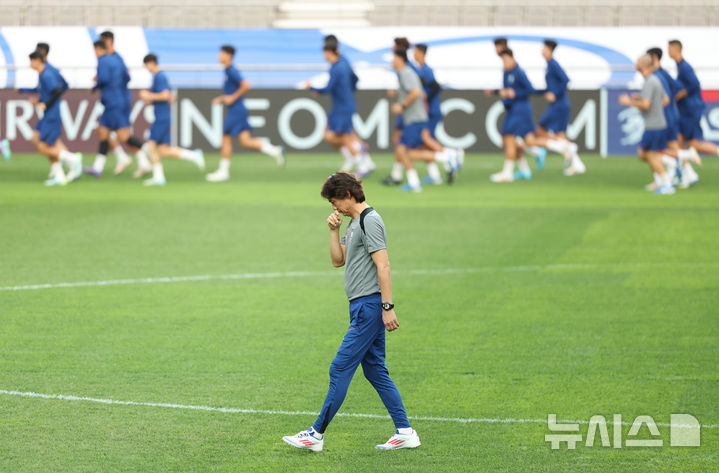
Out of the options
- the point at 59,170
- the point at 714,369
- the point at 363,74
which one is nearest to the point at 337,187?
the point at 714,369

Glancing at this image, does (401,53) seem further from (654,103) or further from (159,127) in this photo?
(159,127)

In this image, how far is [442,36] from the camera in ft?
112

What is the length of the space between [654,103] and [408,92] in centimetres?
395

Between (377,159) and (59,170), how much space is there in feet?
27.4

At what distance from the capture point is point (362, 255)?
636cm

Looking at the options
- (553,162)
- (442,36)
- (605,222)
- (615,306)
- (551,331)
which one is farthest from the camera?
(442,36)

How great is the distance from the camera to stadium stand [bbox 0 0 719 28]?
116 ft

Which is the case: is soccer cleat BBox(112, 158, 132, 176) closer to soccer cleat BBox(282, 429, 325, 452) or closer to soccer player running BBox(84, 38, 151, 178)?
soccer player running BBox(84, 38, 151, 178)

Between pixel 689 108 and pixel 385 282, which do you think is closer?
pixel 385 282

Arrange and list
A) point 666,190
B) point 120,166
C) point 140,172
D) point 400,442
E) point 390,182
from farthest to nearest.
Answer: point 120,166
point 140,172
point 390,182
point 666,190
point 400,442

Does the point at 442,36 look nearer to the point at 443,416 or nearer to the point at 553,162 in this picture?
the point at 553,162

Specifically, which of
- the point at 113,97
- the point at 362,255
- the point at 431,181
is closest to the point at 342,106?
the point at 431,181

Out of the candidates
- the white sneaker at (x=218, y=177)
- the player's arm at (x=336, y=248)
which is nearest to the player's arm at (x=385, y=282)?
the player's arm at (x=336, y=248)

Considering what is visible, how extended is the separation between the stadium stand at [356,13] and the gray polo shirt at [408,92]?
16334mm
